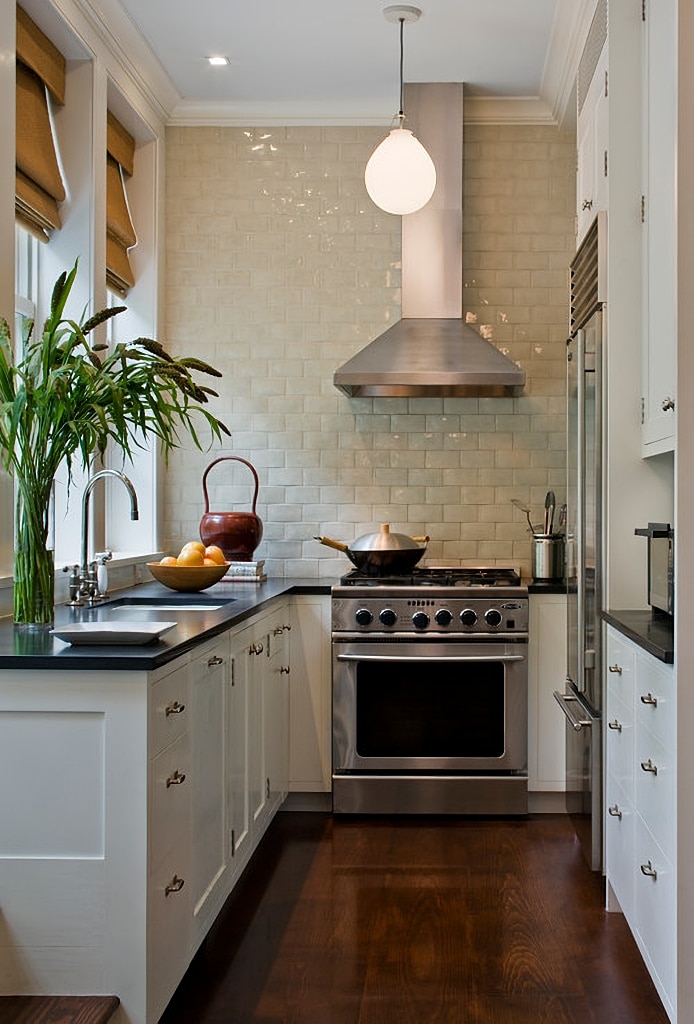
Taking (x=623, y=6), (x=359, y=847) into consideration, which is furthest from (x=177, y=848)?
(x=623, y=6)

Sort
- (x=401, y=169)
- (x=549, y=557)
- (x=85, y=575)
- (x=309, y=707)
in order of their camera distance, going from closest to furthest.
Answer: (x=85, y=575) < (x=401, y=169) < (x=309, y=707) < (x=549, y=557)

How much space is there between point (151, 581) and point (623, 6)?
2.84 m

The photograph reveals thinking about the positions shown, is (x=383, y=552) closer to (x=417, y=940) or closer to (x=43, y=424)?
(x=417, y=940)

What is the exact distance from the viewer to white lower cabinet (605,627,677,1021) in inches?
94.3

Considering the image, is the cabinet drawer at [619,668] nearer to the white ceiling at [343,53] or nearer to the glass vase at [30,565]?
the glass vase at [30,565]

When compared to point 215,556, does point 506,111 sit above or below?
above

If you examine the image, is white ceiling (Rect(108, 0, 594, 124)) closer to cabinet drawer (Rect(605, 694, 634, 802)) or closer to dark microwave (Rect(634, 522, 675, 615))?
dark microwave (Rect(634, 522, 675, 615))

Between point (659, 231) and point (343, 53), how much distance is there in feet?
6.48

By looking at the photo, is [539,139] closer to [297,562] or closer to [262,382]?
[262,382]

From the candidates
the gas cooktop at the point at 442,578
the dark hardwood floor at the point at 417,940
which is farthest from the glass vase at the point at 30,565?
the gas cooktop at the point at 442,578

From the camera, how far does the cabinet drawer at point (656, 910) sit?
7.74ft

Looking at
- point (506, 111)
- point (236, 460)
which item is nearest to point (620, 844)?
point (236, 460)

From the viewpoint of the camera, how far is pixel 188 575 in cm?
394

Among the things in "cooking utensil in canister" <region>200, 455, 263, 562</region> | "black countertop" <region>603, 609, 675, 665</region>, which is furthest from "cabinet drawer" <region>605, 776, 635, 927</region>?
"cooking utensil in canister" <region>200, 455, 263, 562</region>
